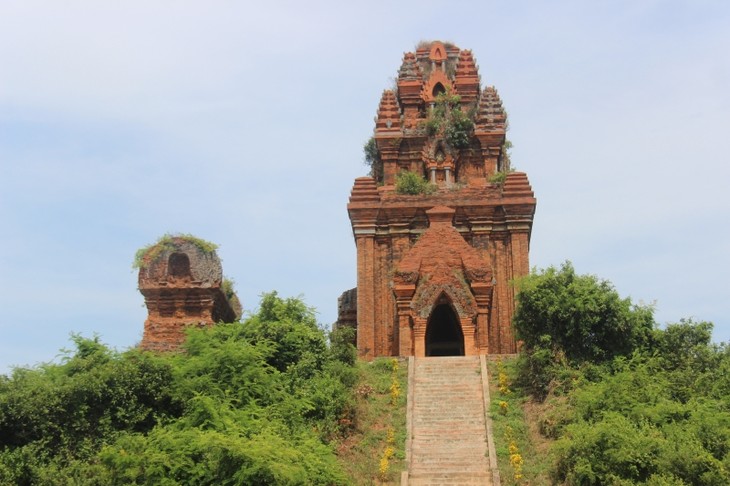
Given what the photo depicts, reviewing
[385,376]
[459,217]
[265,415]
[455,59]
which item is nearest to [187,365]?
[265,415]

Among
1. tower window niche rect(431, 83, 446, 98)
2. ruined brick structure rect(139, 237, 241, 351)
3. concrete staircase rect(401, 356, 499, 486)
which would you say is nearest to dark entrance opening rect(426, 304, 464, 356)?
concrete staircase rect(401, 356, 499, 486)

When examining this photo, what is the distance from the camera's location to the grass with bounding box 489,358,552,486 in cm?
2302

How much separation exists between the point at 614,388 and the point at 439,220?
35.8 ft

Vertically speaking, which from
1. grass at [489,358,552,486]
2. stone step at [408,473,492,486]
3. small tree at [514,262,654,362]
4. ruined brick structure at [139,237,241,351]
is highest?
ruined brick structure at [139,237,241,351]

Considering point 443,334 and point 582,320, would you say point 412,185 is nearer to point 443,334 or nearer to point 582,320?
point 443,334

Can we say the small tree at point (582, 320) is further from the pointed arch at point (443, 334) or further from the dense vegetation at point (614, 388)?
the pointed arch at point (443, 334)

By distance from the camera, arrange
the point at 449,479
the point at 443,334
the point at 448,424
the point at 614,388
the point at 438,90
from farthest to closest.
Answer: the point at 438,90 < the point at 443,334 < the point at 448,424 < the point at 614,388 < the point at 449,479

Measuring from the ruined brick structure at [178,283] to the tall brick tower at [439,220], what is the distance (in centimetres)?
469

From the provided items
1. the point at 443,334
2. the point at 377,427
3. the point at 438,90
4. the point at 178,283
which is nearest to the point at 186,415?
the point at 377,427

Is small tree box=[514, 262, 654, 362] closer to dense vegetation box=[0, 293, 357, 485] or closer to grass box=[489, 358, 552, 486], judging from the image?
→ grass box=[489, 358, 552, 486]

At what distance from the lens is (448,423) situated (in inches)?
1013

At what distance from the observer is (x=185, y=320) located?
1399 inches

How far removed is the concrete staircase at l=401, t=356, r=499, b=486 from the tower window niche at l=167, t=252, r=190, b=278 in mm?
9532

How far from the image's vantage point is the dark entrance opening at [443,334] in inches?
1364
